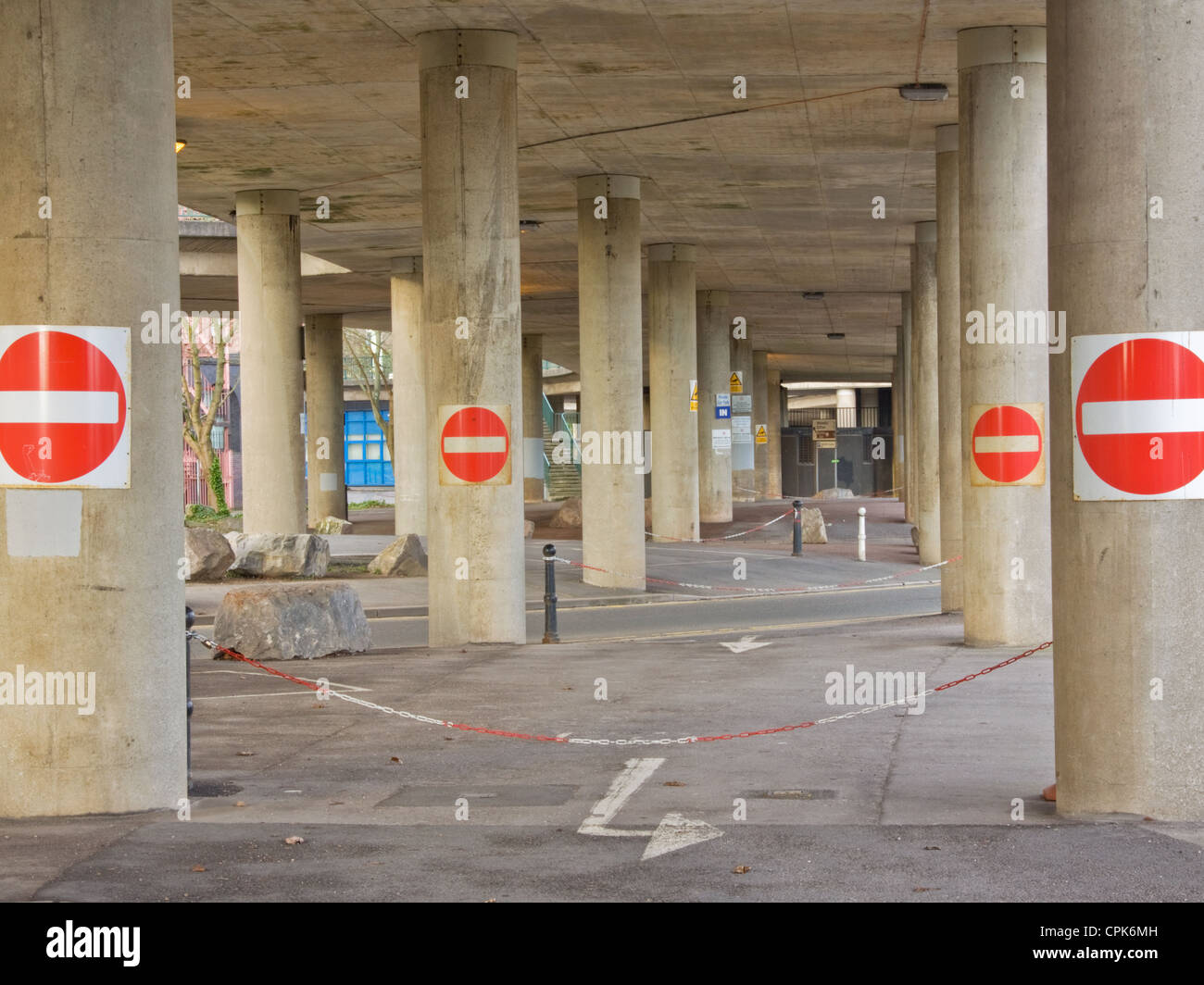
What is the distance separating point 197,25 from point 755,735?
11100mm

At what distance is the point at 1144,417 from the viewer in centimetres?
727

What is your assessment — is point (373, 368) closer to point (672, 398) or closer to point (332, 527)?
point (332, 527)

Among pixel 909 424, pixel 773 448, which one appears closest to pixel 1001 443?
pixel 909 424

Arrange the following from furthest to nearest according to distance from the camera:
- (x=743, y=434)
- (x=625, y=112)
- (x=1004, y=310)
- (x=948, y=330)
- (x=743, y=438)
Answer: (x=743, y=438), (x=743, y=434), (x=948, y=330), (x=625, y=112), (x=1004, y=310)

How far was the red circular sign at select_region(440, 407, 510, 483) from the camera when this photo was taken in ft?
56.4

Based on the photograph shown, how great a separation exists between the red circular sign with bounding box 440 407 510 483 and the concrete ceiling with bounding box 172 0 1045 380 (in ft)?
14.3

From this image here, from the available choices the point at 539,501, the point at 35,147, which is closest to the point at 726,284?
the point at 539,501

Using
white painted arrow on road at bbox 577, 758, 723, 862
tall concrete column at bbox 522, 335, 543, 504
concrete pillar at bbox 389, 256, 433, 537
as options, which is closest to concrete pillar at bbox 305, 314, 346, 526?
concrete pillar at bbox 389, 256, 433, 537

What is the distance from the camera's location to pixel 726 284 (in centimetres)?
4500

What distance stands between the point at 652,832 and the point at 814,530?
2863 centimetres

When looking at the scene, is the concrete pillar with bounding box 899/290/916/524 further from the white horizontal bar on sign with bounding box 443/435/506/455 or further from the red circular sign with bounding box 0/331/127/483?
the red circular sign with bounding box 0/331/127/483

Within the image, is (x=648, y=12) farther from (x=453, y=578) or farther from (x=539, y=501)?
(x=539, y=501)

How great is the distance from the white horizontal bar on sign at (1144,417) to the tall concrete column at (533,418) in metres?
50.0

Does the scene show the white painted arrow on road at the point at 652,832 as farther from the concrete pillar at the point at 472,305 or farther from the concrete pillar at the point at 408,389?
the concrete pillar at the point at 408,389
